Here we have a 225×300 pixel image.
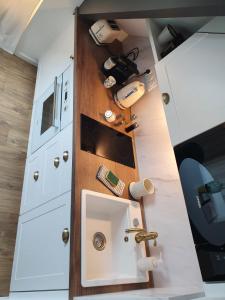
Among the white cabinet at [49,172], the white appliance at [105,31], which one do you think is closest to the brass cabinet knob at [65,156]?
the white cabinet at [49,172]

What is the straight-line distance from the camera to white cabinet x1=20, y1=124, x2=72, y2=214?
5.11 feet

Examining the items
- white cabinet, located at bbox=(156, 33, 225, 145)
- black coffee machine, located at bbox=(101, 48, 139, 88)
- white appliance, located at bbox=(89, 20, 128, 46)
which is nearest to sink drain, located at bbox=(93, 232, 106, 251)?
white cabinet, located at bbox=(156, 33, 225, 145)

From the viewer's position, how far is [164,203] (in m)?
1.63

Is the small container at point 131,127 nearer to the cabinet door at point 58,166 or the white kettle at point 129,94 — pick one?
the white kettle at point 129,94

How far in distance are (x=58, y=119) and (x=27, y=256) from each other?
100 cm

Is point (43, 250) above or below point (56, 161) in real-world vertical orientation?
below

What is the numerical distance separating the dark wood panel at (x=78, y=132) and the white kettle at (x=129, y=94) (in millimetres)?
59

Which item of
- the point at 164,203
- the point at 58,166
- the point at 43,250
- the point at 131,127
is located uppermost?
the point at 131,127

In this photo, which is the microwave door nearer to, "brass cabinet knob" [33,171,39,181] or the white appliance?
"brass cabinet knob" [33,171,39,181]

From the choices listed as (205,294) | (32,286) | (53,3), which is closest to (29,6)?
(53,3)

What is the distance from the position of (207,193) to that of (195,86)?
571mm

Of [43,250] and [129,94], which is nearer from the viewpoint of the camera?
[43,250]

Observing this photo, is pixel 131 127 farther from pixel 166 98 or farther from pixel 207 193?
pixel 207 193

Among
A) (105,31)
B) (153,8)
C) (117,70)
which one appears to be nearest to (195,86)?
(153,8)
